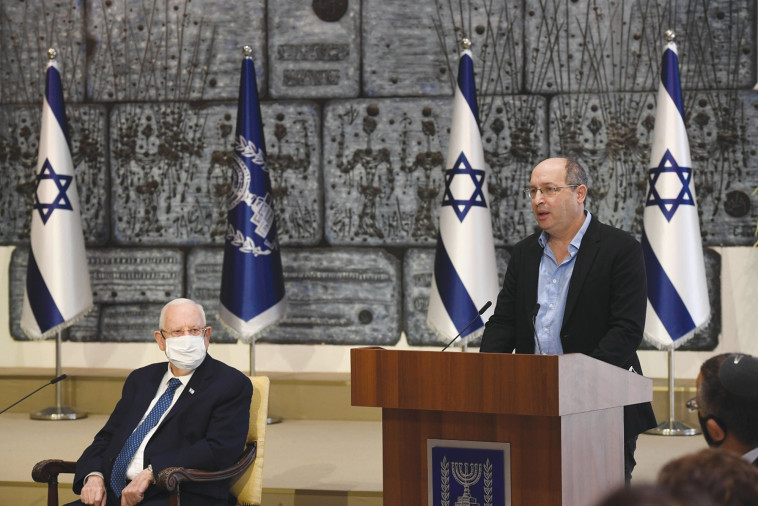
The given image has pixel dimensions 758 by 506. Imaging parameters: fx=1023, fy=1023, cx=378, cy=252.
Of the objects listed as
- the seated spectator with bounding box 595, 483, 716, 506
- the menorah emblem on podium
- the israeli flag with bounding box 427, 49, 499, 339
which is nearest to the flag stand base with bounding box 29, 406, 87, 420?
the israeli flag with bounding box 427, 49, 499, 339

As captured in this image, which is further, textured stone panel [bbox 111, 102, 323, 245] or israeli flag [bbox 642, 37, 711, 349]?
textured stone panel [bbox 111, 102, 323, 245]

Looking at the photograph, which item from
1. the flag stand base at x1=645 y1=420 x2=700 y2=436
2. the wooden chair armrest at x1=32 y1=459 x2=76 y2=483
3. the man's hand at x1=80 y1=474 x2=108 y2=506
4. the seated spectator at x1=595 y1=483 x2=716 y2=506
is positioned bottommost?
the flag stand base at x1=645 y1=420 x2=700 y2=436

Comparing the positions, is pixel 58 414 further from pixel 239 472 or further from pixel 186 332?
pixel 239 472

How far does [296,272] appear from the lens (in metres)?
6.81

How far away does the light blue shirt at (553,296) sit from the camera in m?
3.35

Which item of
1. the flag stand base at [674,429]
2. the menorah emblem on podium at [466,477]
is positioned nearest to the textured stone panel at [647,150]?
the flag stand base at [674,429]

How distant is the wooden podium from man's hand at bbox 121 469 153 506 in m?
1.02

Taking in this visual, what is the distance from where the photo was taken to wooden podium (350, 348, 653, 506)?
109 inches

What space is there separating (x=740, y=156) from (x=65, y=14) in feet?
15.1

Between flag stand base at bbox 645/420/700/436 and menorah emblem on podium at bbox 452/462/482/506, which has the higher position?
menorah emblem on podium at bbox 452/462/482/506

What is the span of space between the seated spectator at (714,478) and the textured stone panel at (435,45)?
5461 mm

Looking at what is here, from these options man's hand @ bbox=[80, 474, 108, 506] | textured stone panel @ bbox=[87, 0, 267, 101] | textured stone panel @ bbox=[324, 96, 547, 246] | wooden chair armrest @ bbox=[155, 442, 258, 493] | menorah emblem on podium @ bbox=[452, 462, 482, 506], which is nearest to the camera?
menorah emblem on podium @ bbox=[452, 462, 482, 506]

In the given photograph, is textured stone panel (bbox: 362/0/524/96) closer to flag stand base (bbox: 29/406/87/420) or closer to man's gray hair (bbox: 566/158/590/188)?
flag stand base (bbox: 29/406/87/420)

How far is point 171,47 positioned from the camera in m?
6.94
